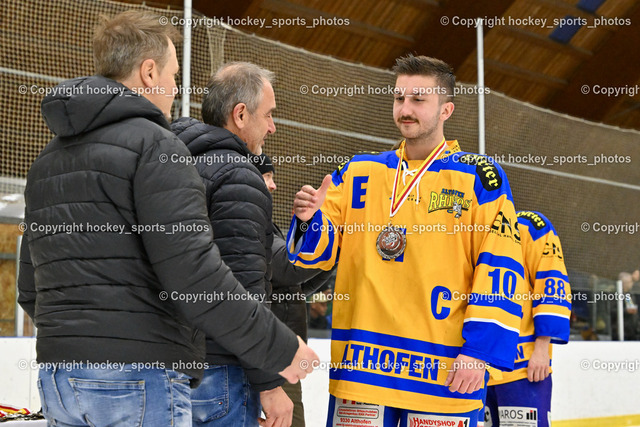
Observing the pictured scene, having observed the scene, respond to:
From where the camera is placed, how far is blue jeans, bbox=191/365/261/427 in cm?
186

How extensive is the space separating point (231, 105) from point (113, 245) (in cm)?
76

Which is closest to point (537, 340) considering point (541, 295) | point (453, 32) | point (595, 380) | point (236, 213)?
point (541, 295)

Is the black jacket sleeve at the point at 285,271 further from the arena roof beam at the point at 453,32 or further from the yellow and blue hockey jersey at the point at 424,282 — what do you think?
the arena roof beam at the point at 453,32

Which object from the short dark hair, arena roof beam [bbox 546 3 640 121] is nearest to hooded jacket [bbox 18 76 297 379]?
the short dark hair

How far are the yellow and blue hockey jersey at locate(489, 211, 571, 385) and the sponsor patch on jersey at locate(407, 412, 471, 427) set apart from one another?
3.70 feet

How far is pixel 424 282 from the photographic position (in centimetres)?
233

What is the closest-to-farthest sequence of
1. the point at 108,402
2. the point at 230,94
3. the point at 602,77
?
1. the point at 108,402
2. the point at 230,94
3. the point at 602,77

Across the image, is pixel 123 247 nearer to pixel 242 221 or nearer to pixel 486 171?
pixel 242 221

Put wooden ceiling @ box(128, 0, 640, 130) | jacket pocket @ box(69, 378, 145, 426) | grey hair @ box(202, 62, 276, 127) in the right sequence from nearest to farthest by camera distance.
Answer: jacket pocket @ box(69, 378, 145, 426), grey hair @ box(202, 62, 276, 127), wooden ceiling @ box(128, 0, 640, 130)

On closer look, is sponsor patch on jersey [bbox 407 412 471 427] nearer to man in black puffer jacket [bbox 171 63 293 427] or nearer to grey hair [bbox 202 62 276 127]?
man in black puffer jacket [bbox 171 63 293 427]

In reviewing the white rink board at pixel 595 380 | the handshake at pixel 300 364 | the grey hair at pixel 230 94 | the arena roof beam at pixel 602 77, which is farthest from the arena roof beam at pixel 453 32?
the handshake at pixel 300 364

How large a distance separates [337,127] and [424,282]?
404cm

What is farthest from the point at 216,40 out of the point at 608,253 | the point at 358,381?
the point at 608,253

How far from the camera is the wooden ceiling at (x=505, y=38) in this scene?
30.8 ft
